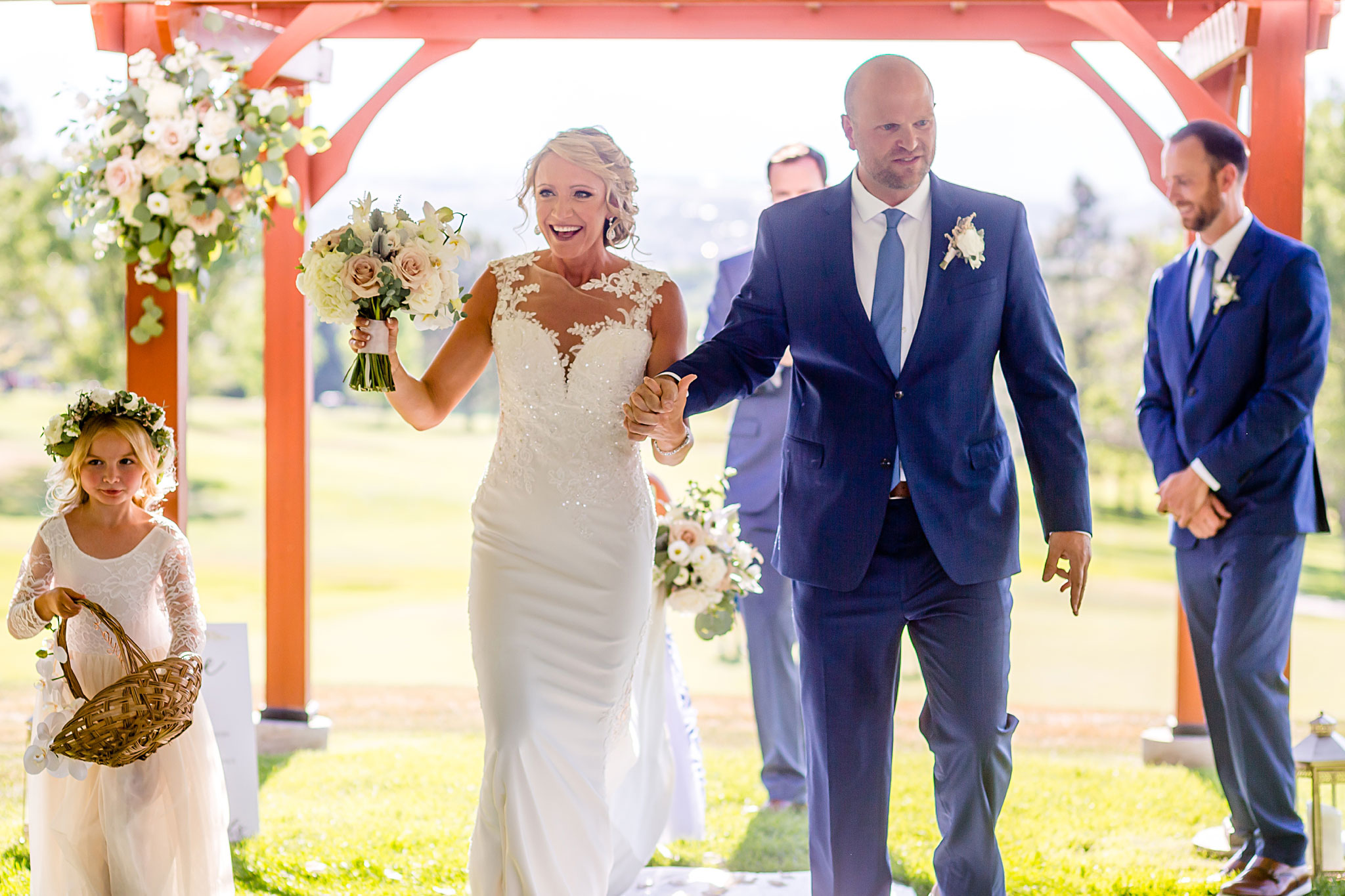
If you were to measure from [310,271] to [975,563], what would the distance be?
74.5 inches

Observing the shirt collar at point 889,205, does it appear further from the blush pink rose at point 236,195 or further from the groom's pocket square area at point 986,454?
the blush pink rose at point 236,195

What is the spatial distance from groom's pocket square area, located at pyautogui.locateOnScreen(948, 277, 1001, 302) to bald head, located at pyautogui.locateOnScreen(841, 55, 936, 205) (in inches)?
11.4

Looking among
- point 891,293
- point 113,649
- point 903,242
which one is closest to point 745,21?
point 903,242

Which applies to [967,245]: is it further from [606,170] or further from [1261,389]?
[1261,389]

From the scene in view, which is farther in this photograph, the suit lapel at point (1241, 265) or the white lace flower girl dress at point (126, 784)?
the suit lapel at point (1241, 265)

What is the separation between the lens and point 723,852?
4.85m

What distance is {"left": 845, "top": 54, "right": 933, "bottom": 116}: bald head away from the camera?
3158 mm

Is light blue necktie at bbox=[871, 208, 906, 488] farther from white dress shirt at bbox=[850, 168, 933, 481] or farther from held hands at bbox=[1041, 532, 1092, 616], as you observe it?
held hands at bbox=[1041, 532, 1092, 616]

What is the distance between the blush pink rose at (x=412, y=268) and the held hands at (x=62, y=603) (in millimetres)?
1216

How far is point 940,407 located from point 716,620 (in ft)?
5.94

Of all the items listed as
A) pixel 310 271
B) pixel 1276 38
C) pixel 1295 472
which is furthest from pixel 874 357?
pixel 1276 38

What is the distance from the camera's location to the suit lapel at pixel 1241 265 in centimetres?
433

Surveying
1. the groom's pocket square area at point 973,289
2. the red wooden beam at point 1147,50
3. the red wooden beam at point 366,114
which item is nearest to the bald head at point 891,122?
the groom's pocket square area at point 973,289

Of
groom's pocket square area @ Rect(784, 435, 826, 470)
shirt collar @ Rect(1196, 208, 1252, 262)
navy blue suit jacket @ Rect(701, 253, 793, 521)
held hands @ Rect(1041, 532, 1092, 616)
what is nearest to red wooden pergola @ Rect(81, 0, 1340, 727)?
shirt collar @ Rect(1196, 208, 1252, 262)
